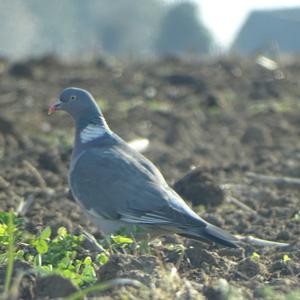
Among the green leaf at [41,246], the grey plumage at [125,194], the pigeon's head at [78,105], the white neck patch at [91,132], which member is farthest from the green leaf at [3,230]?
the pigeon's head at [78,105]

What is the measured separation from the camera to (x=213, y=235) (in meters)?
7.11

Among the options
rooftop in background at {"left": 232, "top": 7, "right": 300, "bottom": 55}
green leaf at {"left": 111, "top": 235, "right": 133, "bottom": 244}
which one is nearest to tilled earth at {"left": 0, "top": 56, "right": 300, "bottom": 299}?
green leaf at {"left": 111, "top": 235, "right": 133, "bottom": 244}

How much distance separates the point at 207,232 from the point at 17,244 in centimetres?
112

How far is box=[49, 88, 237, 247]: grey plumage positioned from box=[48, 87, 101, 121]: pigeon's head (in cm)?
43

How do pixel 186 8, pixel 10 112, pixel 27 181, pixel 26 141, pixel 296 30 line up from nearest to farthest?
pixel 27 181
pixel 26 141
pixel 10 112
pixel 296 30
pixel 186 8

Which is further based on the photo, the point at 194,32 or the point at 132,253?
the point at 194,32

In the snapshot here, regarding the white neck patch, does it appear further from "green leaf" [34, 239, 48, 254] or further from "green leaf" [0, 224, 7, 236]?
"green leaf" [34, 239, 48, 254]

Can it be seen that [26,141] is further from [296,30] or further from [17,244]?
[296,30]

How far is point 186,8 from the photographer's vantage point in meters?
31.1

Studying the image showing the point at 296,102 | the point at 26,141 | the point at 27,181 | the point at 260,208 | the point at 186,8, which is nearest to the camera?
the point at 260,208

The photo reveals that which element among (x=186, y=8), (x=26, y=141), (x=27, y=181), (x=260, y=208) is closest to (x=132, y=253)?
(x=260, y=208)

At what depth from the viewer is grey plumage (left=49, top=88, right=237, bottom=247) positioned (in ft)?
24.1

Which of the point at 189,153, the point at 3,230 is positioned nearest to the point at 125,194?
the point at 3,230

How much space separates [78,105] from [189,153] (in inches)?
115
